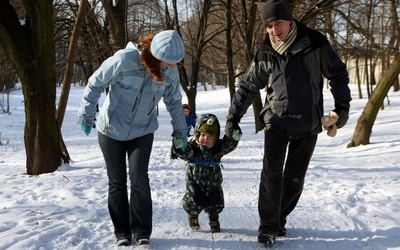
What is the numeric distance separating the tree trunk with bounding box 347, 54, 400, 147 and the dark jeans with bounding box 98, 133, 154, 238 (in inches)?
297

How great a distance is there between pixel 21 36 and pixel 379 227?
6146mm

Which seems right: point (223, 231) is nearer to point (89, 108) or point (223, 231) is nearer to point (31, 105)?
point (89, 108)

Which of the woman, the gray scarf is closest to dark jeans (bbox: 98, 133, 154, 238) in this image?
the woman

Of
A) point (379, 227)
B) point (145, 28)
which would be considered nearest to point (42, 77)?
point (379, 227)

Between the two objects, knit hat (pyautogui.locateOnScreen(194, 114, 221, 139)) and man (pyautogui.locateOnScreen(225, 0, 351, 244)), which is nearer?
man (pyautogui.locateOnScreen(225, 0, 351, 244))

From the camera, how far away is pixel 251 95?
11.6 ft

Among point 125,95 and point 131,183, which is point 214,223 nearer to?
point 131,183

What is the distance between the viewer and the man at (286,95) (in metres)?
3.25

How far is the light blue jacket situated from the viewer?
3266 mm

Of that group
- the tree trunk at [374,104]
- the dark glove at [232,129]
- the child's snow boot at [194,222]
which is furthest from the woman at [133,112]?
the tree trunk at [374,104]

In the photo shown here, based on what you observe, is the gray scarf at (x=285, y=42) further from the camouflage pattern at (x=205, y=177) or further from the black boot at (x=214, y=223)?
the black boot at (x=214, y=223)

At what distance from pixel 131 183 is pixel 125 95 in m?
0.76

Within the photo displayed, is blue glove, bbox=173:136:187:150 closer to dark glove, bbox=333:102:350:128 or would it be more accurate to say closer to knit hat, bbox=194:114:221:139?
knit hat, bbox=194:114:221:139

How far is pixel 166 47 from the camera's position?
3.17m
